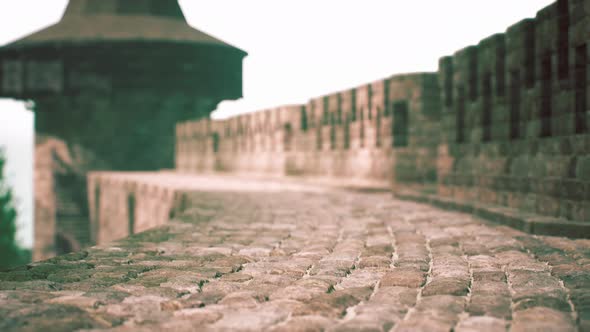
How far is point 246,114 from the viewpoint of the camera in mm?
16812

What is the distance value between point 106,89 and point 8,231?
9699 millimetres

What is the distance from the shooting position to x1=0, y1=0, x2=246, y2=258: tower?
26.7 metres

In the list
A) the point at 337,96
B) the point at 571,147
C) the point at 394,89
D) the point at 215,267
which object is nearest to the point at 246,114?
the point at 337,96

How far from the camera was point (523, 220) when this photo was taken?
5.34m

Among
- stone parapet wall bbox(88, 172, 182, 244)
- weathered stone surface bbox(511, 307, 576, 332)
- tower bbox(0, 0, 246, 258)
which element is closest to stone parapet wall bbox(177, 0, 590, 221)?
weathered stone surface bbox(511, 307, 576, 332)

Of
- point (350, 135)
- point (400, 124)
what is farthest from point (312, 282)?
point (350, 135)

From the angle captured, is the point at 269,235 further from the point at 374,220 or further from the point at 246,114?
the point at 246,114

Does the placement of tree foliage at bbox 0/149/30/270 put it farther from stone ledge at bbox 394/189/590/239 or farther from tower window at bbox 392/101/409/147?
stone ledge at bbox 394/189/590/239

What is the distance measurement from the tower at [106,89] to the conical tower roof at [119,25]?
37 mm

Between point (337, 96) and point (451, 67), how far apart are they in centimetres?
429

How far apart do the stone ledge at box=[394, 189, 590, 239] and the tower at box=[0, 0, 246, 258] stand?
2048 cm

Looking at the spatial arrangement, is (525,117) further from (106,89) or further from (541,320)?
(106,89)

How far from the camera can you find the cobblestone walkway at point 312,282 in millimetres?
2568

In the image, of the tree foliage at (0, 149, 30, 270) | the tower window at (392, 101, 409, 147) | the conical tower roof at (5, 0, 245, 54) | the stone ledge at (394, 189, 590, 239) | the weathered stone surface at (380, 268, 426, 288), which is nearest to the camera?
the weathered stone surface at (380, 268, 426, 288)
